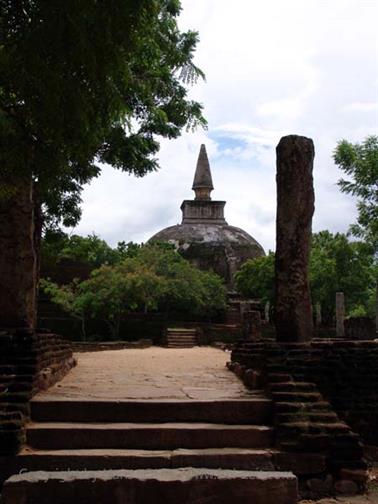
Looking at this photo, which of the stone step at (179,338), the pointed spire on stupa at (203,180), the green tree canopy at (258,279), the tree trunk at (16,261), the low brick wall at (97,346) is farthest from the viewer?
the pointed spire on stupa at (203,180)

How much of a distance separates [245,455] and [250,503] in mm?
732

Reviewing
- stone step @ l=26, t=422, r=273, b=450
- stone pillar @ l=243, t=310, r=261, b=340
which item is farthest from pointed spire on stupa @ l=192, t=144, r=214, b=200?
stone step @ l=26, t=422, r=273, b=450

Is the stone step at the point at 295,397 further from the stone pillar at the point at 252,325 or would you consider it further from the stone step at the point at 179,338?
the stone step at the point at 179,338

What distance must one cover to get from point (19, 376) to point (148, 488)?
211 cm

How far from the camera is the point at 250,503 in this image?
12.7 ft

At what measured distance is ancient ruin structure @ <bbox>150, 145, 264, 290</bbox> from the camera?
39156 millimetres

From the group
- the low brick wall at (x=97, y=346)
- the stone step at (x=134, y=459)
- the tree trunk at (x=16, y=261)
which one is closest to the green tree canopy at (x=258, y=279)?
the low brick wall at (x=97, y=346)

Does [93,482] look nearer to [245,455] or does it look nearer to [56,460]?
[56,460]

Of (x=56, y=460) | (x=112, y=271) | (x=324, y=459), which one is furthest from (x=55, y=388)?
(x=112, y=271)

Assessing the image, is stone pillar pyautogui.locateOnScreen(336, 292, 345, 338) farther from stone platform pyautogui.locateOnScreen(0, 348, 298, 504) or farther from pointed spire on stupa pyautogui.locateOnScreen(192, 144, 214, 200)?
pointed spire on stupa pyautogui.locateOnScreen(192, 144, 214, 200)

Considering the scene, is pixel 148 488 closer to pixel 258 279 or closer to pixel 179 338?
pixel 179 338

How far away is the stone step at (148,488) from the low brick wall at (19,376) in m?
0.87

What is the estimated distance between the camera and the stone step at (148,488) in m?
3.76

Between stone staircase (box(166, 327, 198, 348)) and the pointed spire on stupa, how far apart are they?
69.7 ft
